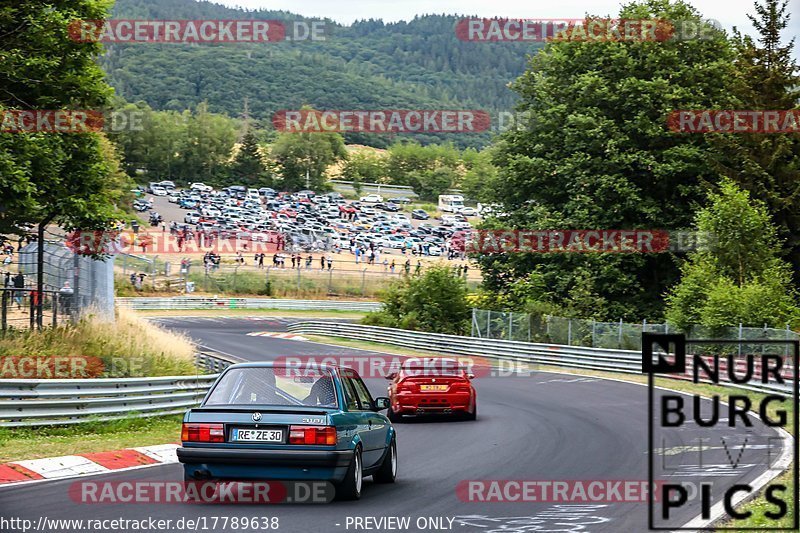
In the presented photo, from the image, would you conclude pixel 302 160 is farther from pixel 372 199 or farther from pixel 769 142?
pixel 769 142

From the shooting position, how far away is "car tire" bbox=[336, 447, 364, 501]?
11.0 metres

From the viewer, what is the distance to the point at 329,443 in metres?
10.7

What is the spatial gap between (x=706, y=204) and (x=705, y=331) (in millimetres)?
8966

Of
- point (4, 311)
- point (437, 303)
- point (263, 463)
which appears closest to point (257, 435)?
point (263, 463)

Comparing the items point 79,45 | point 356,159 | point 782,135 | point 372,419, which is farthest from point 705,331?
point 356,159

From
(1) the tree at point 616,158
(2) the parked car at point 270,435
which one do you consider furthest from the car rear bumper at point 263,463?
(1) the tree at point 616,158

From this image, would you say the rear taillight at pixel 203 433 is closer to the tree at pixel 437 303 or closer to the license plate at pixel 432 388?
the license plate at pixel 432 388

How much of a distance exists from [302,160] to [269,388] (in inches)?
5792

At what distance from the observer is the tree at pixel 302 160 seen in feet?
509

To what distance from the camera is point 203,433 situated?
10719mm

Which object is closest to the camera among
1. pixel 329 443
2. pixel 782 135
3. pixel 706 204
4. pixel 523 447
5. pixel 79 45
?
pixel 329 443

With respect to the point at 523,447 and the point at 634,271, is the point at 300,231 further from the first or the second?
the point at 523,447

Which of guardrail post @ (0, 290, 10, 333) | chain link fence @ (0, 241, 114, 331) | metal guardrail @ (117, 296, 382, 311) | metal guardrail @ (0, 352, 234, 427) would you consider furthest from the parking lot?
metal guardrail @ (0, 352, 234, 427)

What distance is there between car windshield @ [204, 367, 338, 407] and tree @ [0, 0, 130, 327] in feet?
36.5
